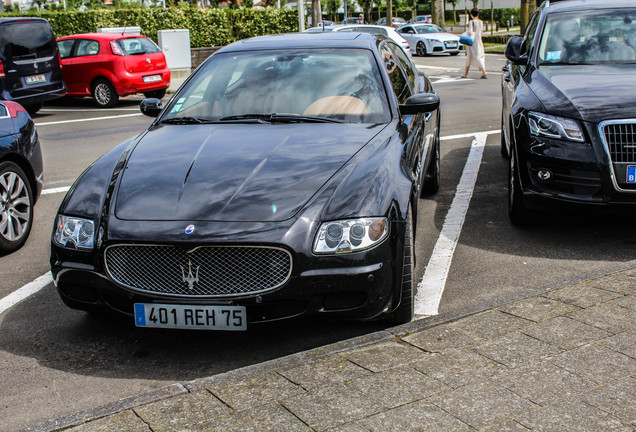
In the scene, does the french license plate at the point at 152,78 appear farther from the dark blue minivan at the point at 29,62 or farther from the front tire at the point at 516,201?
the front tire at the point at 516,201

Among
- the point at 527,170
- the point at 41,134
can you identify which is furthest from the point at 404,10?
the point at 527,170

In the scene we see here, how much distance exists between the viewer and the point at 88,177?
4.48 metres

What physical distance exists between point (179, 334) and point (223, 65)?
2247mm

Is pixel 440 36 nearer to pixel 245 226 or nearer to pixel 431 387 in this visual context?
pixel 245 226

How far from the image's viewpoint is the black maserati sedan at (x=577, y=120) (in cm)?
558

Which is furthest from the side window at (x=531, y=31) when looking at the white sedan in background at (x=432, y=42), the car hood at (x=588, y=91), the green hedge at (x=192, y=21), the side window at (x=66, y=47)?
the white sedan in background at (x=432, y=42)

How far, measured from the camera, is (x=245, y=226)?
3.80 meters

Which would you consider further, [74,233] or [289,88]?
[289,88]

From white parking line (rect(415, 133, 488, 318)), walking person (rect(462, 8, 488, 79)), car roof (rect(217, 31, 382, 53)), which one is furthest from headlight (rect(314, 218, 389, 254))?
walking person (rect(462, 8, 488, 79))

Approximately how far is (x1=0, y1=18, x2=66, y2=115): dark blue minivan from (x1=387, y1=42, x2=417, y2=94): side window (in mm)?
9361

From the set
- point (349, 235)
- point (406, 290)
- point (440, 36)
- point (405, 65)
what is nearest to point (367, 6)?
point (440, 36)

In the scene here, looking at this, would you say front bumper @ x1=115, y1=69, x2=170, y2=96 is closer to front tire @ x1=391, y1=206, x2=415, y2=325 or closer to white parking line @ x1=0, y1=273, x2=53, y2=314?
white parking line @ x1=0, y1=273, x2=53, y2=314

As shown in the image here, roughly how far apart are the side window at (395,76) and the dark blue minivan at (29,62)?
9.92m

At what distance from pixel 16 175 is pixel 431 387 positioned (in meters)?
4.22
